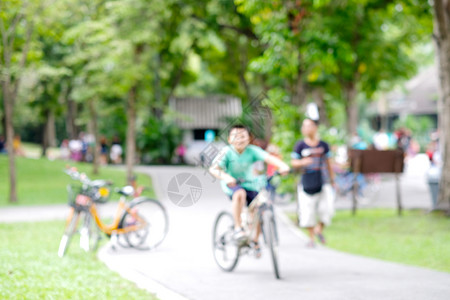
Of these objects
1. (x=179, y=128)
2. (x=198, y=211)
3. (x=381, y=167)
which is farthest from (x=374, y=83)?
(x=179, y=128)

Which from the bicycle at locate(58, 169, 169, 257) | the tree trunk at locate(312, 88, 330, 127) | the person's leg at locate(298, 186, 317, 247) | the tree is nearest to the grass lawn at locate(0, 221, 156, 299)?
the bicycle at locate(58, 169, 169, 257)

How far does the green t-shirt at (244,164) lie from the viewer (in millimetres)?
7785

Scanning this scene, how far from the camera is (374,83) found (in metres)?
27.0

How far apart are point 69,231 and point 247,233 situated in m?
2.96

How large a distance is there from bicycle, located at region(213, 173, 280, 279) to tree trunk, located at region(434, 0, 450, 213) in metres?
8.00

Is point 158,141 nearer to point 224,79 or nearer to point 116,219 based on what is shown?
point 224,79

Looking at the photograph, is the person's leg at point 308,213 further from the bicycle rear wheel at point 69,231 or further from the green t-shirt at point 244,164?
the bicycle rear wheel at point 69,231

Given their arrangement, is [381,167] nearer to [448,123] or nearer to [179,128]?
[448,123]

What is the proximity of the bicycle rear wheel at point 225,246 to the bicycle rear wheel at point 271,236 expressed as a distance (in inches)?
20.4

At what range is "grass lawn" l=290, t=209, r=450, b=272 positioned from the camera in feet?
33.8

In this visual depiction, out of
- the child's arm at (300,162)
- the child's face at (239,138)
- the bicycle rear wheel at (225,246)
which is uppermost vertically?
the child's face at (239,138)

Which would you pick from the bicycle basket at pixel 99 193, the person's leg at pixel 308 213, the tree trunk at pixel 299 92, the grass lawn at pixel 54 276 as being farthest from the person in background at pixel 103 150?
the bicycle basket at pixel 99 193

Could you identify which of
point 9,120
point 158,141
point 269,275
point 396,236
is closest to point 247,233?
point 269,275

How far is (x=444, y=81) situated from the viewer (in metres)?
15.1
